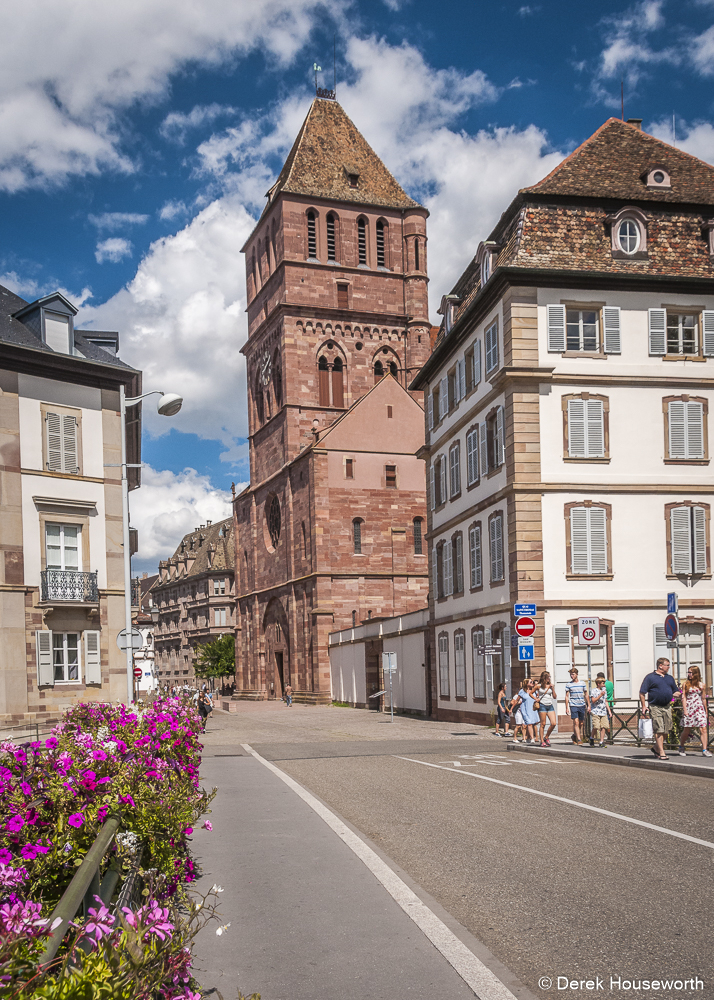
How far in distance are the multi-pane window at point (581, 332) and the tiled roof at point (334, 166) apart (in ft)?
143

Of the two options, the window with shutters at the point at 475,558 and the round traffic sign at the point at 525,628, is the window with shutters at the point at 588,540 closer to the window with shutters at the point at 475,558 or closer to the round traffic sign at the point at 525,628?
the window with shutters at the point at 475,558

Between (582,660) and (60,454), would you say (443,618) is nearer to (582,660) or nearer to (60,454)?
(582,660)

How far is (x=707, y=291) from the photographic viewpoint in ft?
99.8

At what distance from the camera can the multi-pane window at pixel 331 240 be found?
70.8 meters

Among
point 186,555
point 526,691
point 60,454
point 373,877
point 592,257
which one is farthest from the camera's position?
point 186,555

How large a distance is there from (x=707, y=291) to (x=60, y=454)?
65.1ft

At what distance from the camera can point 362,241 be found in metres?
72.1

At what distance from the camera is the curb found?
49.7 feet

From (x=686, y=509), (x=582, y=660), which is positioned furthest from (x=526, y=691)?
(x=686, y=509)

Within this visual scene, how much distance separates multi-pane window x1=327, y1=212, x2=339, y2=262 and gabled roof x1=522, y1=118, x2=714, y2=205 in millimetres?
37430

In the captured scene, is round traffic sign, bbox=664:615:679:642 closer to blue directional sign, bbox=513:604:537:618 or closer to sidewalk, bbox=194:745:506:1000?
blue directional sign, bbox=513:604:537:618

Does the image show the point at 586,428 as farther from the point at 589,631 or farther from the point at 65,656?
the point at 65,656

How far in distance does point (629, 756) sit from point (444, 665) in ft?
62.2

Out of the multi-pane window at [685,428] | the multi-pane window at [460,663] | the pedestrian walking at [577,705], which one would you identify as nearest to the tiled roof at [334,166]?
the multi-pane window at [460,663]
